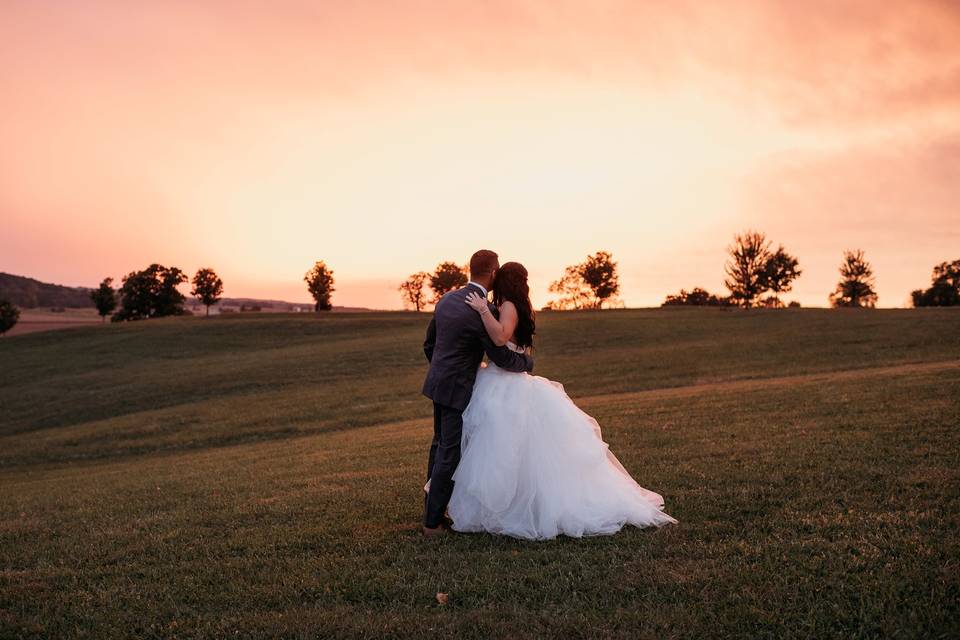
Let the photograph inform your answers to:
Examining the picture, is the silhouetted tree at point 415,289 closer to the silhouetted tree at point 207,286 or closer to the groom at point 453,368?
the silhouetted tree at point 207,286

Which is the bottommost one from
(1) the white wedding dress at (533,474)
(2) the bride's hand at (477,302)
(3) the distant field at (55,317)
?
(1) the white wedding dress at (533,474)

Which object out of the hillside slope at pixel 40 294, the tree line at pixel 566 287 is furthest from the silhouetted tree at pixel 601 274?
the hillside slope at pixel 40 294

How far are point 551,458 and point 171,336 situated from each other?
63886 millimetres

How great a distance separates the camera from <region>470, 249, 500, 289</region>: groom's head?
816cm

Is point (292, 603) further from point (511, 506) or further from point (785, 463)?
point (785, 463)

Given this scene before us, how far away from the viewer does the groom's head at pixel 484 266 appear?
8164 mm

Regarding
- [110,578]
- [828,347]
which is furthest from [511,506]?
[828,347]

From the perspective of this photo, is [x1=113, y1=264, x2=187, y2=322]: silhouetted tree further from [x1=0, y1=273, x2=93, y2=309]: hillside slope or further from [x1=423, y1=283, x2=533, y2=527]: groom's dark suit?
[x1=423, y1=283, x2=533, y2=527]: groom's dark suit

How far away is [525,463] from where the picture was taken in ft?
26.4

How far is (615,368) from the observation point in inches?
1378

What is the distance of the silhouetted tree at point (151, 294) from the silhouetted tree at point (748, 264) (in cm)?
8917

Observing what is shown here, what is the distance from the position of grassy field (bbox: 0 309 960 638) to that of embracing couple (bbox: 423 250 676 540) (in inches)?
13.2

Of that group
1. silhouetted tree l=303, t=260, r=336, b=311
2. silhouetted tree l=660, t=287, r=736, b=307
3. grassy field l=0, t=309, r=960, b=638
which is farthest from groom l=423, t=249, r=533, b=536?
silhouetted tree l=660, t=287, r=736, b=307

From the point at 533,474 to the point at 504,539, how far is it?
0.86 meters
